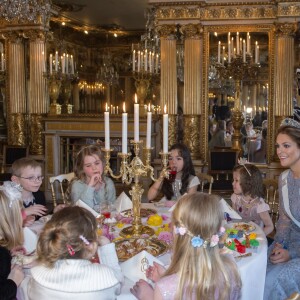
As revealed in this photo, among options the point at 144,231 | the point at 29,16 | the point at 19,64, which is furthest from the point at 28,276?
the point at 19,64

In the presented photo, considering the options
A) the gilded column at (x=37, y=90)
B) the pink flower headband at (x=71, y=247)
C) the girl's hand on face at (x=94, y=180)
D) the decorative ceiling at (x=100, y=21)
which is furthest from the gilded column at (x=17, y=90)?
the pink flower headband at (x=71, y=247)

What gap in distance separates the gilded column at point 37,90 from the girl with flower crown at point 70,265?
6.02 m

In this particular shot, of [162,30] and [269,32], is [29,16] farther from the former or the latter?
[269,32]

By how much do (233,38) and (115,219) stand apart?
4.83m

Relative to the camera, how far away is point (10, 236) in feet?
7.06

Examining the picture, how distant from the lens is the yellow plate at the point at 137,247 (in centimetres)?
244

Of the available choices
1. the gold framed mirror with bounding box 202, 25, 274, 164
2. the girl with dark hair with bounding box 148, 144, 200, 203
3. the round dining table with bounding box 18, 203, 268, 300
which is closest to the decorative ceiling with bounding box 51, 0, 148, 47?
the gold framed mirror with bounding box 202, 25, 274, 164

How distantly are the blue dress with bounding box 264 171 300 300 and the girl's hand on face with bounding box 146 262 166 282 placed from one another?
1.04m

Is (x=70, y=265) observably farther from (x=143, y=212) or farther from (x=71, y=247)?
(x=143, y=212)

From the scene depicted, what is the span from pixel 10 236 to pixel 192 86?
17.5 ft

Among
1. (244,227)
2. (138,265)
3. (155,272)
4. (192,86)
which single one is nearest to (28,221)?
(138,265)

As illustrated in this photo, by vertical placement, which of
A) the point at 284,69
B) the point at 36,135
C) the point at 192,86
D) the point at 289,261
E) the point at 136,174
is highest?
the point at 284,69

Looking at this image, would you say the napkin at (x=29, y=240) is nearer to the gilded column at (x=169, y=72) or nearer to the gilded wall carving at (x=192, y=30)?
the gilded column at (x=169, y=72)

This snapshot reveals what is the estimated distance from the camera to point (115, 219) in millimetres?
3104
